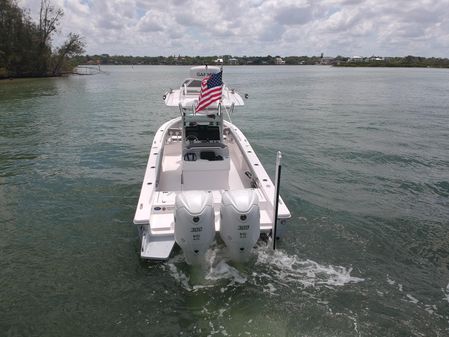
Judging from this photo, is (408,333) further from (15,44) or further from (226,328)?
(15,44)

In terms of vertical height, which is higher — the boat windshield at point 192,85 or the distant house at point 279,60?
the distant house at point 279,60

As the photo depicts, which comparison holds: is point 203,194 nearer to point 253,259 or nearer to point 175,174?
point 253,259

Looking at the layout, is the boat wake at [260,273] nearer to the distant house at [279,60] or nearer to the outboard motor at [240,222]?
the outboard motor at [240,222]

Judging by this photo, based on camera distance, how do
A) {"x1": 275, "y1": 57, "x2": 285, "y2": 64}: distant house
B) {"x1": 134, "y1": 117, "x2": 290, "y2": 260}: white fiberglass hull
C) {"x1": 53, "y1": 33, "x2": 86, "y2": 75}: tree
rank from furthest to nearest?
{"x1": 275, "y1": 57, "x2": 285, "y2": 64}: distant house
{"x1": 53, "y1": 33, "x2": 86, "y2": 75}: tree
{"x1": 134, "y1": 117, "x2": 290, "y2": 260}: white fiberglass hull

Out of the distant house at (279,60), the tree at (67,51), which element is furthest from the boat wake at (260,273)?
the distant house at (279,60)

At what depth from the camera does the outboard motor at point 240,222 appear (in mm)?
5285

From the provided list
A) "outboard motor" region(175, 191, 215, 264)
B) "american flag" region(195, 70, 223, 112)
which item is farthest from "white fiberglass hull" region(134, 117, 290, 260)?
"american flag" region(195, 70, 223, 112)

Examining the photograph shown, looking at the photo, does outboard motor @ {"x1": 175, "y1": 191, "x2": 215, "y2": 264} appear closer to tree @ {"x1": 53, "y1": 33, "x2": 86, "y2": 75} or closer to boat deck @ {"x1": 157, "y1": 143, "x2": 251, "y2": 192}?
boat deck @ {"x1": 157, "y1": 143, "x2": 251, "y2": 192}

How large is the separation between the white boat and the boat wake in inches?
16.1

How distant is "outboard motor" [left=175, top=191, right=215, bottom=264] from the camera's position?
5156mm

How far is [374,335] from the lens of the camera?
4895mm

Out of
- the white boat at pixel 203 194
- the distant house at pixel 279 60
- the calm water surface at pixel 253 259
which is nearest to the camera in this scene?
the calm water surface at pixel 253 259

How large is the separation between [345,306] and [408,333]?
35.0 inches

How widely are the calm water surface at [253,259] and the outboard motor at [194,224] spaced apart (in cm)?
79
